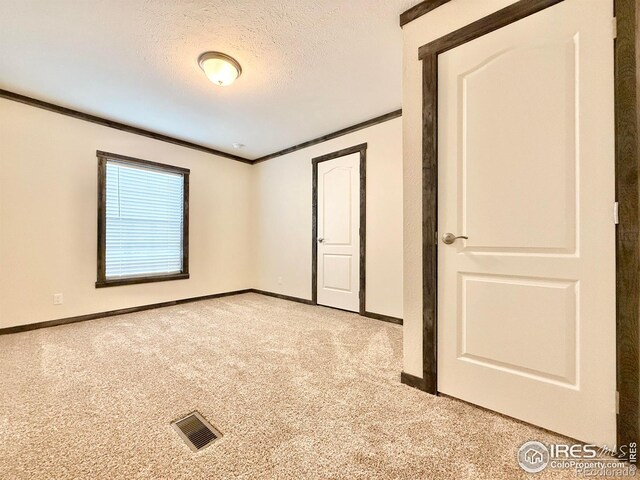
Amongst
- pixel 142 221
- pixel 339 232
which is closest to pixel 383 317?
pixel 339 232

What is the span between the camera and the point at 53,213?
3.20 metres

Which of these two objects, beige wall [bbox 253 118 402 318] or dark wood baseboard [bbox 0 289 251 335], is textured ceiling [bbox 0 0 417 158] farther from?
dark wood baseboard [bbox 0 289 251 335]

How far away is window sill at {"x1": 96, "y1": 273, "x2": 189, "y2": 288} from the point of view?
3.57 metres

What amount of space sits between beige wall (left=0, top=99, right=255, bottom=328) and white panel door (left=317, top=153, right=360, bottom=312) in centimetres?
222

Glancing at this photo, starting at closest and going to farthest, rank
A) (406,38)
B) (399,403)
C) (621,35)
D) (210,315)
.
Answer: (621,35) → (399,403) → (406,38) → (210,315)

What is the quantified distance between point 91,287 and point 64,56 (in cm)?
250

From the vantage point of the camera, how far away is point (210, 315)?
12.0 feet

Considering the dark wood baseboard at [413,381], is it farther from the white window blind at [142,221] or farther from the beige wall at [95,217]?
the white window blind at [142,221]

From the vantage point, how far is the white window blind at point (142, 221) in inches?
145

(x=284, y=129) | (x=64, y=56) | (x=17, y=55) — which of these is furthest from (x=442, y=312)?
(x=17, y=55)

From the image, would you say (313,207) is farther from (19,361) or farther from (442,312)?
(19,361)

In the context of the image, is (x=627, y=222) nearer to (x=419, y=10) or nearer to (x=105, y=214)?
(x=419, y=10)

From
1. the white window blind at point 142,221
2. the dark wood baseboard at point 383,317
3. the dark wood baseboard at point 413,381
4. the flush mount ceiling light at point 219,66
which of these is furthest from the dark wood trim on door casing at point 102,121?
the dark wood baseboard at point 413,381

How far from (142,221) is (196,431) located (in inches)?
134
